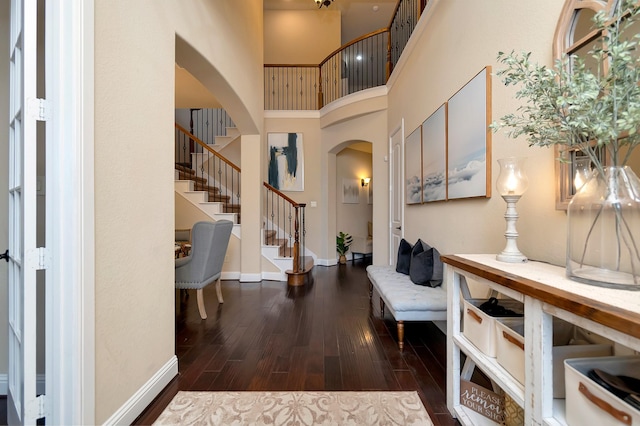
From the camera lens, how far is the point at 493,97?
1.79 m

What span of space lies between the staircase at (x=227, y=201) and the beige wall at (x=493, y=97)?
2.21 metres

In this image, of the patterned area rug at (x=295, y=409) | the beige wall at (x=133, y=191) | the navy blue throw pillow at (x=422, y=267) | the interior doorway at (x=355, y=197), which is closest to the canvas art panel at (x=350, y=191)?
the interior doorway at (x=355, y=197)

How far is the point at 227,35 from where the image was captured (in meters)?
3.03

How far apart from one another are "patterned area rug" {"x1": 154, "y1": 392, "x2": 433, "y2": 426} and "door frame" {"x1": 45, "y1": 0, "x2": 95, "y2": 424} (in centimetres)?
52

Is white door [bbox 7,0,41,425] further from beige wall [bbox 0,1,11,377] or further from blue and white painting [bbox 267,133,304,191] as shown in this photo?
blue and white painting [bbox 267,133,304,191]

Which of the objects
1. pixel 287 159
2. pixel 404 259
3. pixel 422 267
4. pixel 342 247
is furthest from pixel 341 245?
pixel 422 267

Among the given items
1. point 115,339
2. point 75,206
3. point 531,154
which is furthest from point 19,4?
point 531,154

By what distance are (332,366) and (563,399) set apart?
4.44ft

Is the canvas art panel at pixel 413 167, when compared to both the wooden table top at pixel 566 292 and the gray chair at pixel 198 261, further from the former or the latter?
the gray chair at pixel 198 261

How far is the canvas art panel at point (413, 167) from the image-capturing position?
304 centimetres

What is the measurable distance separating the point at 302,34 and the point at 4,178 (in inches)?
273

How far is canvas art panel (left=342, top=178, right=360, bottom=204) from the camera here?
6.69 meters

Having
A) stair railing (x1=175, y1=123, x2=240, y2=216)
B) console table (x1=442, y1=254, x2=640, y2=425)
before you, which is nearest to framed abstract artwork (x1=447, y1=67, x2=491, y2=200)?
console table (x1=442, y1=254, x2=640, y2=425)

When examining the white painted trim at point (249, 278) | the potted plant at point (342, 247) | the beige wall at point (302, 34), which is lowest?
the white painted trim at point (249, 278)
